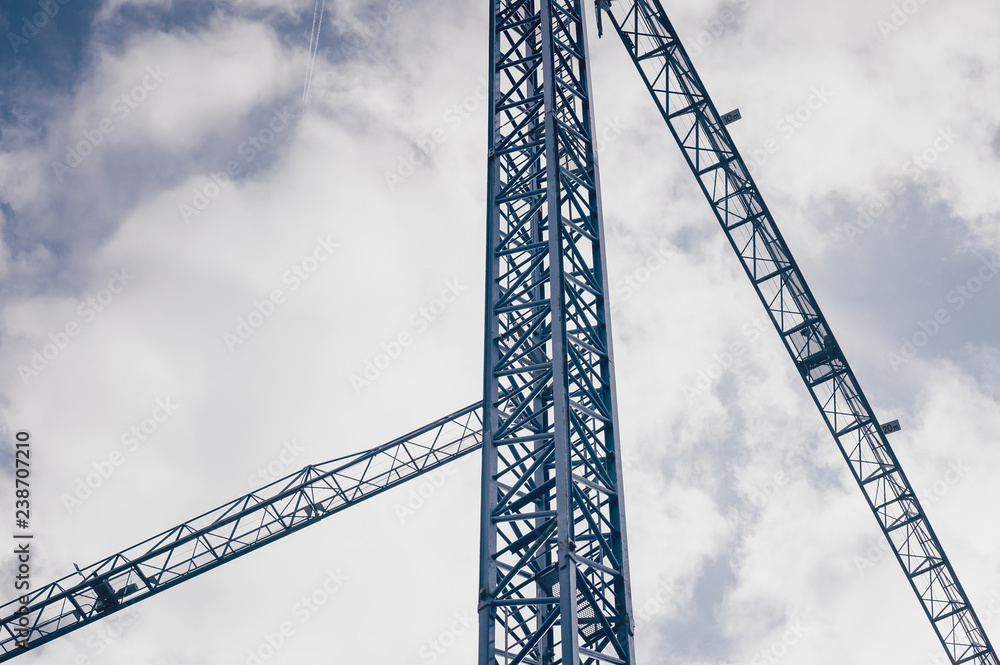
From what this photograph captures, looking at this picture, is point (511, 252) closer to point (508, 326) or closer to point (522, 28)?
point (508, 326)

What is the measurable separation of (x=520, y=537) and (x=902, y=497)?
27936mm

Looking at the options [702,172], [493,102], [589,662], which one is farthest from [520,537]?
[702,172]

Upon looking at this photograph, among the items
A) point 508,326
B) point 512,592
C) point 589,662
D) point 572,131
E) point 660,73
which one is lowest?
point 589,662

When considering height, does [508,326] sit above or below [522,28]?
below

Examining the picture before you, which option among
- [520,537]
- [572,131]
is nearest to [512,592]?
[520,537]

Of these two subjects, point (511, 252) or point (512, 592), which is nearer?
point (512, 592)

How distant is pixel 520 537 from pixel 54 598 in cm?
2369

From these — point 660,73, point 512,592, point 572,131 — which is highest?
point 660,73

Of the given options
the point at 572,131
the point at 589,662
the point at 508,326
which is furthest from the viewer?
the point at 572,131

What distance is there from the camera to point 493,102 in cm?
2169

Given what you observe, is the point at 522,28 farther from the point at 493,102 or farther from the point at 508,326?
the point at 508,326

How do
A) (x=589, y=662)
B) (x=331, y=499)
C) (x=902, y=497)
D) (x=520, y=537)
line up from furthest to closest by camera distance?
1. (x=902, y=497)
2. (x=331, y=499)
3. (x=520, y=537)
4. (x=589, y=662)

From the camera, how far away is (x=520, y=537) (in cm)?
1538

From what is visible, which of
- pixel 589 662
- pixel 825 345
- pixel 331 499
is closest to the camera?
pixel 589 662
